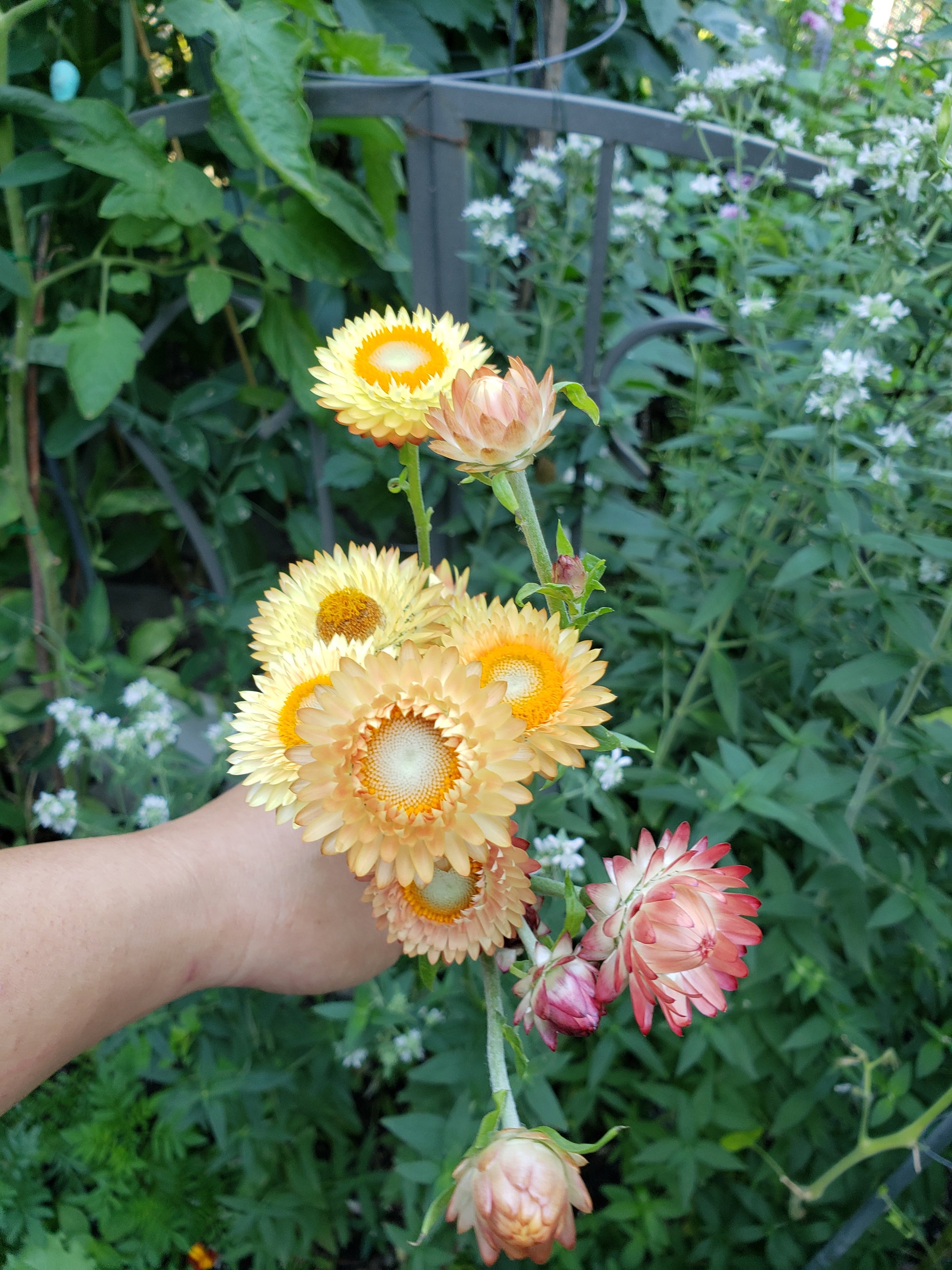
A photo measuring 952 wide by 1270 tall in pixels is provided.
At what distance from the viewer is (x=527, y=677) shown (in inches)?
18.0

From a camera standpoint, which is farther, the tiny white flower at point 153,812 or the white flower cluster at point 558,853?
the tiny white flower at point 153,812

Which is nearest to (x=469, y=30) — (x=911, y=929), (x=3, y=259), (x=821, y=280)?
(x=821, y=280)

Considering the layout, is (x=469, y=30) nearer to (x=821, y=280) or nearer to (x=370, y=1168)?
(x=821, y=280)

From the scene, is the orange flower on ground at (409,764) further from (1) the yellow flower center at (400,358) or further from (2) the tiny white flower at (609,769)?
(2) the tiny white flower at (609,769)

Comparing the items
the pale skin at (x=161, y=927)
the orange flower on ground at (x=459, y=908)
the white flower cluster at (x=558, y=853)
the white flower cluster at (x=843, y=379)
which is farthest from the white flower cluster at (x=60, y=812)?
the white flower cluster at (x=843, y=379)

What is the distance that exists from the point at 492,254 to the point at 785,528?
24.7 inches

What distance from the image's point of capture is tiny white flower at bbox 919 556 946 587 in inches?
43.3

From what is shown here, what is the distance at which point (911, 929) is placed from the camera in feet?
3.25

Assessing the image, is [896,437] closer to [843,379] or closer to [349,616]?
[843,379]

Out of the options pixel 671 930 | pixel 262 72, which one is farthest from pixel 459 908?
pixel 262 72

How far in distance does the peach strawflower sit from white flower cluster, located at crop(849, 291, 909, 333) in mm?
730

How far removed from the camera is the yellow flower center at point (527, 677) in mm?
442

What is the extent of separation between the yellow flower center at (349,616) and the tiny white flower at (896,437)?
0.82 metres

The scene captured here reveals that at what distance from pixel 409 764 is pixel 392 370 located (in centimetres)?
25
